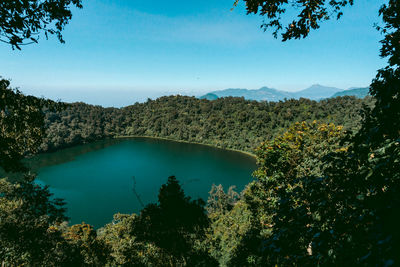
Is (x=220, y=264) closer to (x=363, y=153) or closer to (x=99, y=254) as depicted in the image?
(x=99, y=254)

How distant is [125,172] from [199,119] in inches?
2446

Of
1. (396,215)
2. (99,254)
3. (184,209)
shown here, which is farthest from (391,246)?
(99,254)

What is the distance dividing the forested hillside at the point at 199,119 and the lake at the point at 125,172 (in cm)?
823

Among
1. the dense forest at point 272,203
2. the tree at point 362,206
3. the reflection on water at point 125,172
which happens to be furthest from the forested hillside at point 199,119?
the tree at point 362,206

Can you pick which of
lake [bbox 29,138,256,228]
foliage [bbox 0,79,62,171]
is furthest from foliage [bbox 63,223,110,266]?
lake [bbox 29,138,256,228]

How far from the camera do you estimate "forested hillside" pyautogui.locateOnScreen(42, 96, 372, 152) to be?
3281 inches

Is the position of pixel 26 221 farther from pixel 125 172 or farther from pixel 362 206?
pixel 125 172

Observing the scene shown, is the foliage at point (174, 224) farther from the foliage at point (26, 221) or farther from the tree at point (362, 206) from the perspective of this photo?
the tree at point (362, 206)

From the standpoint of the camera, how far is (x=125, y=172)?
59625mm

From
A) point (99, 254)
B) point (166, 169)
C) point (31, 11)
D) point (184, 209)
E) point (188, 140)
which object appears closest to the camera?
point (31, 11)

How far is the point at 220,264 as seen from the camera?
34.9 feet

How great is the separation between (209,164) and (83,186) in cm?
3696

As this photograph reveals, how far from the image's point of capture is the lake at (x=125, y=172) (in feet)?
130

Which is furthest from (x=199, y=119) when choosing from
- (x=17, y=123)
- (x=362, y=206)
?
(x=362, y=206)
